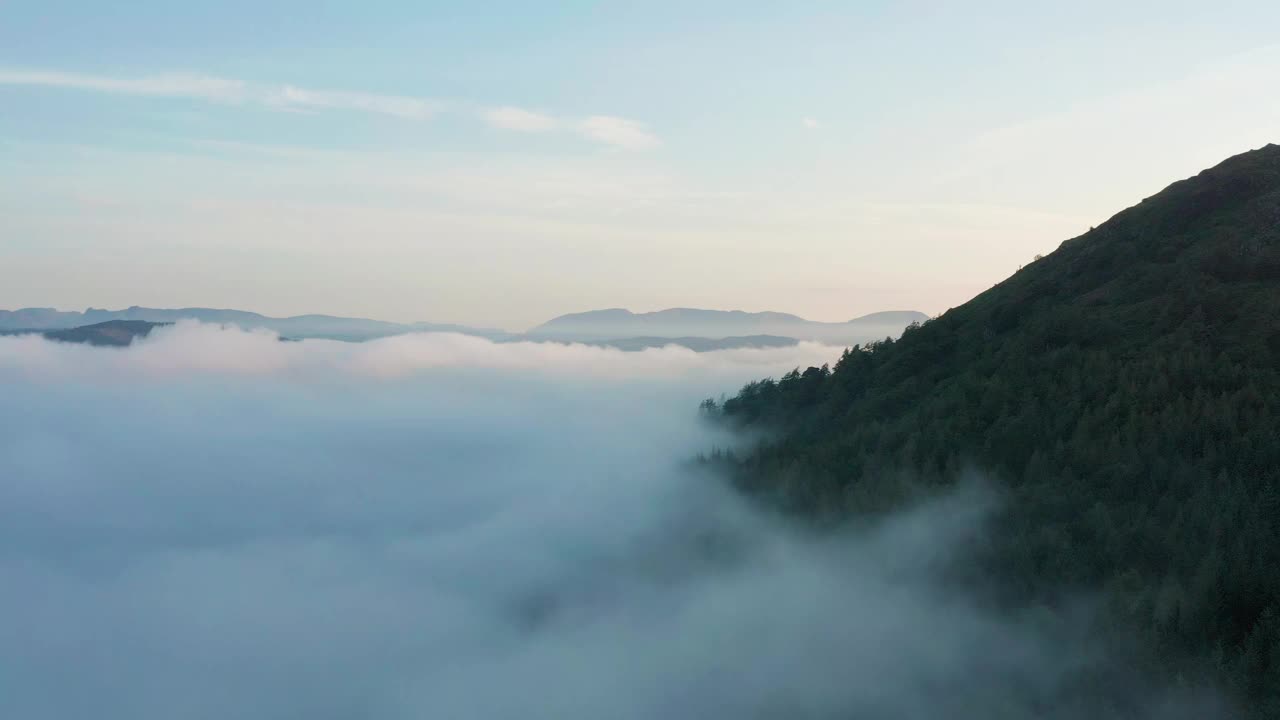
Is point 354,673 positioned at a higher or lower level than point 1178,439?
lower

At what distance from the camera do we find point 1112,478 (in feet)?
232

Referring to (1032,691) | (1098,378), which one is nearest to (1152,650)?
(1032,691)

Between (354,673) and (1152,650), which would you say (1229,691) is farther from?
(354,673)

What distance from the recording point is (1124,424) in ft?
249

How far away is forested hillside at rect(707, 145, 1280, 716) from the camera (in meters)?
57.5

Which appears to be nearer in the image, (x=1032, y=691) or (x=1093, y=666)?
(x=1093, y=666)

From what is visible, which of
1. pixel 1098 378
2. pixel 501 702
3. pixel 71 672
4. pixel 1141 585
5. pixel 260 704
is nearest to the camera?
pixel 1141 585

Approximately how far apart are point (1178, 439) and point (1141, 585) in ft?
52.0

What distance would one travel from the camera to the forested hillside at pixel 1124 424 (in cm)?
5747

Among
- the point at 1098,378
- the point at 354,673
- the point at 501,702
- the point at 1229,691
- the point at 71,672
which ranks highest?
the point at 1098,378

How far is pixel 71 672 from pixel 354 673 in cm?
7176

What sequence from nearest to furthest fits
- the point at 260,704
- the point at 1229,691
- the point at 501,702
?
1. the point at 1229,691
2. the point at 501,702
3. the point at 260,704

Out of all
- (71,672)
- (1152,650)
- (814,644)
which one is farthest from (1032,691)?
(71,672)

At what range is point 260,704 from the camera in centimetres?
15912
